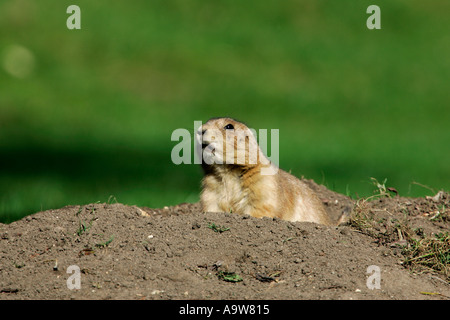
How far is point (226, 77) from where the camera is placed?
824 inches

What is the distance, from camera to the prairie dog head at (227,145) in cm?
623

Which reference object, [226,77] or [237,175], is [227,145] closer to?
[237,175]

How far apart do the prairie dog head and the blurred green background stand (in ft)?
24.4

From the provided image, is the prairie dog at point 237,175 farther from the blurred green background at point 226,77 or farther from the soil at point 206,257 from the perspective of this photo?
the blurred green background at point 226,77

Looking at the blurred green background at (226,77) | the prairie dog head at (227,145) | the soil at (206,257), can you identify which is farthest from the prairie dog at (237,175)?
the blurred green background at (226,77)

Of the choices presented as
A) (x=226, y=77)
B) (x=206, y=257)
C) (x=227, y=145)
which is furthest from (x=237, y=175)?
(x=226, y=77)

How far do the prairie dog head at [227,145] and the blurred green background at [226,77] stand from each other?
744 centimetres

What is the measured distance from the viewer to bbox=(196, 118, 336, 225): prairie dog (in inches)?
247

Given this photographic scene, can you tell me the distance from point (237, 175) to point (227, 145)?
298 mm

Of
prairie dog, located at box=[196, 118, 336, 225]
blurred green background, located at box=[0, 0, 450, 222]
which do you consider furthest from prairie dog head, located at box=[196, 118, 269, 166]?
blurred green background, located at box=[0, 0, 450, 222]

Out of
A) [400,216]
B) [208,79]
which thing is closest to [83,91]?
[208,79]

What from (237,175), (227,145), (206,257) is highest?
(227,145)

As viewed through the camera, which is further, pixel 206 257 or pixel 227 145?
pixel 227 145

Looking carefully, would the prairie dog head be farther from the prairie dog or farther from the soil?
the soil
